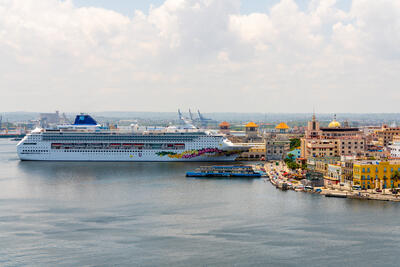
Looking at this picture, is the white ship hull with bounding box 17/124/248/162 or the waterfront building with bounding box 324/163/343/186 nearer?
Answer: the waterfront building with bounding box 324/163/343/186

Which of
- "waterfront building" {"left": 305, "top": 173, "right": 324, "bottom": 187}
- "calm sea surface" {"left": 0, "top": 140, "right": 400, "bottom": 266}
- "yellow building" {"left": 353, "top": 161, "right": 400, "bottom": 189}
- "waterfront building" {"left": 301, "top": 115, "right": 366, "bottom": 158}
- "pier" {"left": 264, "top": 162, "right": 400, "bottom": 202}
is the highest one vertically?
"waterfront building" {"left": 301, "top": 115, "right": 366, "bottom": 158}

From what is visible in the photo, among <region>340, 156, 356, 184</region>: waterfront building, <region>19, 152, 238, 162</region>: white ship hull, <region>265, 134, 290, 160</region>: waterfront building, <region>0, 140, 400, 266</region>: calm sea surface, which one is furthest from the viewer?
<region>265, 134, 290, 160</region>: waterfront building

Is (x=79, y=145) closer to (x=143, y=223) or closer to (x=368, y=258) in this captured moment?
(x=143, y=223)

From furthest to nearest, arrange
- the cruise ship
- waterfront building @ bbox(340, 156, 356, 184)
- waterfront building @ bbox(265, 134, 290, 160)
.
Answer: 1. waterfront building @ bbox(265, 134, 290, 160)
2. the cruise ship
3. waterfront building @ bbox(340, 156, 356, 184)

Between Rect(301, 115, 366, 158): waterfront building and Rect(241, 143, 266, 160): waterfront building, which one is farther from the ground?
Rect(301, 115, 366, 158): waterfront building

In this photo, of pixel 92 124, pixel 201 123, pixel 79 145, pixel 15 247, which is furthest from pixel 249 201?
pixel 201 123

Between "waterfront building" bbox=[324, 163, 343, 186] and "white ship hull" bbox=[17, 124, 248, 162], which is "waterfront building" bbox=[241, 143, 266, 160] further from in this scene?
"waterfront building" bbox=[324, 163, 343, 186]

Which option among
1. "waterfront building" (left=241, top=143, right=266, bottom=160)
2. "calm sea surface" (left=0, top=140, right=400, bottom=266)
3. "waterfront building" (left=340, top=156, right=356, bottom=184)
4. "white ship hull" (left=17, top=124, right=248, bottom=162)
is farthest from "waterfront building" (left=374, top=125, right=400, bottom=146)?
"calm sea surface" (left=0, top=140, right=400, bottom=266)
